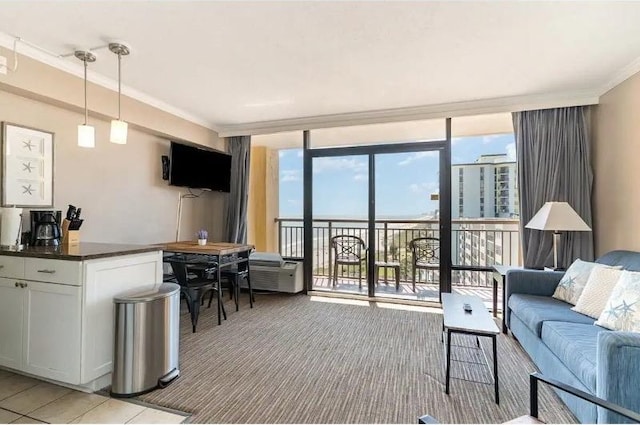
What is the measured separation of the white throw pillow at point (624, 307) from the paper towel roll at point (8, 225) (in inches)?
165

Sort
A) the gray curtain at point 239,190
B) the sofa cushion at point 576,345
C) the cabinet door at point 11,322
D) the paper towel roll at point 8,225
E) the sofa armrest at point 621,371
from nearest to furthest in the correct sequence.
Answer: the sofa armrest at point 621,371, the sofa cushion at point 576,345, the cabinet door at point 11,322, the paper towel roll at point 8,225, the gray curtain at point 239,190

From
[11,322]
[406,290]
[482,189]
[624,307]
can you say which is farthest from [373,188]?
[11,322]

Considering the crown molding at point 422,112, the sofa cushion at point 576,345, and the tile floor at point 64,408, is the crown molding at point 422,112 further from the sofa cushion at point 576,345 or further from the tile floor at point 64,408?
the tile floor at point 64,408

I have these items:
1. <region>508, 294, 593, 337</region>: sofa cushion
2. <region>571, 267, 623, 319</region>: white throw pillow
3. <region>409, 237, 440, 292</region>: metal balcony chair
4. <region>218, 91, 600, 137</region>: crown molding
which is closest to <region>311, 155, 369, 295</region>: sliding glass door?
<region>218, 91, 600, 137</region>: crown molding

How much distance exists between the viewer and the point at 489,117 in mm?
3994

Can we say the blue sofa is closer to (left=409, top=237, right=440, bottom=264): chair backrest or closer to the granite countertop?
(left=409, top=237, right=440, bottom=264): chair backrest

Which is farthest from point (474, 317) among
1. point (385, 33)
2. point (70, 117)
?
point (70, 117)

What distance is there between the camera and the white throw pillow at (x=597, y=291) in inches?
86.8

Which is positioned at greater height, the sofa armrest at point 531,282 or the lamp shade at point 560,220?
the lamp shade at point 560,220

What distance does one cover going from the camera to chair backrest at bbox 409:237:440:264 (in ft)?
14.3

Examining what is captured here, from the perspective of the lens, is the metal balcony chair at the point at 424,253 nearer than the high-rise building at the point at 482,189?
No

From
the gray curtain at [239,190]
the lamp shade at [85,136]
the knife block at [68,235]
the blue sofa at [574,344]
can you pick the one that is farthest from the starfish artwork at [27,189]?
the blue sofa at [574,344]

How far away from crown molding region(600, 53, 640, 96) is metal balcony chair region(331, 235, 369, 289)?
3.20 metres

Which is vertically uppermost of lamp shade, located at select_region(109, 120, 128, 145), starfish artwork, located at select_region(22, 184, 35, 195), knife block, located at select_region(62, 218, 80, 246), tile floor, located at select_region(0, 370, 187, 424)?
lamp shade, located at select_region(109, 120, 128, 145)
